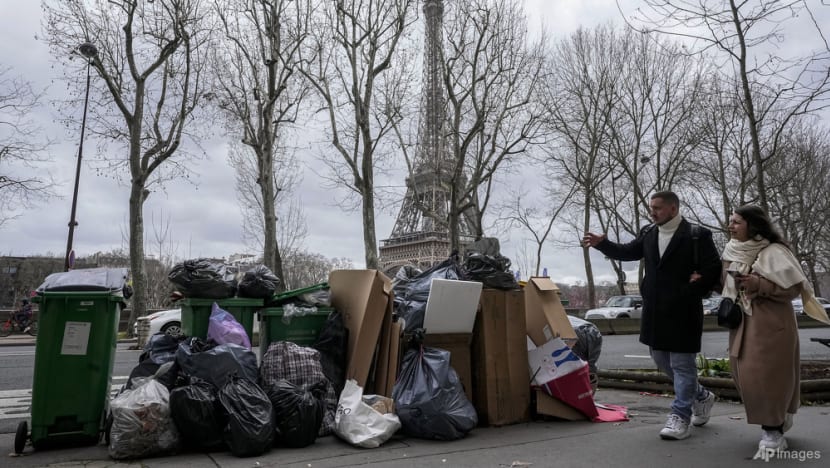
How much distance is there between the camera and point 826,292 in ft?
230

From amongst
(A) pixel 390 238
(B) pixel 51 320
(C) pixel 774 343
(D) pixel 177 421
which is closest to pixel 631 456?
(C) pixel 774 343

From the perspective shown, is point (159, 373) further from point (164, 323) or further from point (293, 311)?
point (164, 323)

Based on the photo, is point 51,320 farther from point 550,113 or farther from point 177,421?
point 550,113

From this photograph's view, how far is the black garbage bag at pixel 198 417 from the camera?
3.56 metres

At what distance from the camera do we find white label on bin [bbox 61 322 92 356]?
12.5ft

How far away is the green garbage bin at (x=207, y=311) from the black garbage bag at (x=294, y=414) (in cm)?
91

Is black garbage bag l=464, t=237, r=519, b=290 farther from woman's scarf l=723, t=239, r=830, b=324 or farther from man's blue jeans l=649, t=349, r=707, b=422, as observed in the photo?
woman's scarf l=723, t=239, r=830, b=324

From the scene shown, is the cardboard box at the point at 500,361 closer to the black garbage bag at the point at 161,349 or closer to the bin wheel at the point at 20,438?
the black garbage bag at the point at 161,349

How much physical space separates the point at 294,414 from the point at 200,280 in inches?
55.4

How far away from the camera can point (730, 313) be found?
364 centimetres

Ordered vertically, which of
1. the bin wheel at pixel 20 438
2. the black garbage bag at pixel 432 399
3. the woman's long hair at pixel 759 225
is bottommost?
the bin wheel at pixel 20 438

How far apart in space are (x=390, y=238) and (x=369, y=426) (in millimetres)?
41072

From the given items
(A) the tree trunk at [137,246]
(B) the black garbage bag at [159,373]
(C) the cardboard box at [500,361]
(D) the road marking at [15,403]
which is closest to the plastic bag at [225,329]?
(B) the black garbage bag at [159,373]

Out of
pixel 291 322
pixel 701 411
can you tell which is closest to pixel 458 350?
pixel 291 322
